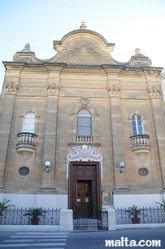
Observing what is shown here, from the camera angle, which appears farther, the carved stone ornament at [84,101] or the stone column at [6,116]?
the carved stone ornament at [84,101]

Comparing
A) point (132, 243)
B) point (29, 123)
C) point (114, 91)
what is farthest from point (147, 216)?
point (29, 123)

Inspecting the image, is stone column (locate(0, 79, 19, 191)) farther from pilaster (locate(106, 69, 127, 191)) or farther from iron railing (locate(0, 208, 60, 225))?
pilaster (locate(106, 69, 127, 191))

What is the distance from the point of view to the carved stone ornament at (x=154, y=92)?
17.3 m

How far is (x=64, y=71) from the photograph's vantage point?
18.0m

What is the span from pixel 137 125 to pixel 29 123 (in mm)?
8965

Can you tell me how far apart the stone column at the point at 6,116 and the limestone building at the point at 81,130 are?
73 mm

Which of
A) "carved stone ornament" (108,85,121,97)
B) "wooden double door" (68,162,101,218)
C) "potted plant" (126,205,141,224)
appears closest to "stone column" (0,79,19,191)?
"wooden double door" (68,162,101,218)

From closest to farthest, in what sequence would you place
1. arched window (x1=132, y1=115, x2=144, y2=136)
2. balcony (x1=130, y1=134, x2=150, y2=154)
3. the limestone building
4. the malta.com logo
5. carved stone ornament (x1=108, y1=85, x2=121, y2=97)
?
the malta.com logo
the limestone building
balcony (x1=130, y1=134, x2=150, y2=154)
arched window (x1=132, y1=115, x2=144, y2=136)
carved stone ornament (x1=108, y1=85, x2=121, y2=97)

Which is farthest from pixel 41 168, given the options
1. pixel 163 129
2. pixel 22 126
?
pixel 163 129

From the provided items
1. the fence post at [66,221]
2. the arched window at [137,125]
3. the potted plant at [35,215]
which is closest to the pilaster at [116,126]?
the arched window at [137,125]

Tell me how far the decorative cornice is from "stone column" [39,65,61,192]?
8.14 meters

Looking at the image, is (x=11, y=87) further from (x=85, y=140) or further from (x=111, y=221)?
(x=111, y=221)

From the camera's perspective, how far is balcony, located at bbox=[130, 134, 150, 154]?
14.7 metres

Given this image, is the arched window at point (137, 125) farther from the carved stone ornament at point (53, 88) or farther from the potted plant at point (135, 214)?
the carved stone ornament at point (53, 88)
